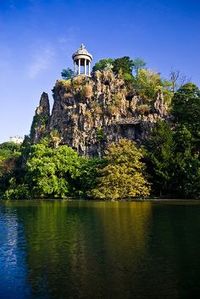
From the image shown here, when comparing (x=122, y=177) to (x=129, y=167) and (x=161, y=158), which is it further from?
(x=161, y=158)

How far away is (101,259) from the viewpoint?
1812cm

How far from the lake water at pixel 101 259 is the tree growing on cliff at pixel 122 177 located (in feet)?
87.9

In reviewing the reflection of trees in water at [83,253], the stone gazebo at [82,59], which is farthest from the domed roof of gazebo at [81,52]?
the reflection of trees in water at [83,253]

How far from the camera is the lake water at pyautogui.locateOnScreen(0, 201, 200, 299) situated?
13.7 m

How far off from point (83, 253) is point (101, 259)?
65.0 inches

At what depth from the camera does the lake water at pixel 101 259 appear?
13.7m

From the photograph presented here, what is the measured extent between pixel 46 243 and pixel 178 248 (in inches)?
292

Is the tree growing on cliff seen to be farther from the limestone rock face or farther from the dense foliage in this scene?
the limestone rock face

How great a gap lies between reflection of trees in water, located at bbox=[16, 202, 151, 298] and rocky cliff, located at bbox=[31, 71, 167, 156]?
39.2m

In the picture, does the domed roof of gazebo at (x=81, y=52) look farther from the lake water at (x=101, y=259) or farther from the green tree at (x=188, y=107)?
the lake water at (x=101, y=259)

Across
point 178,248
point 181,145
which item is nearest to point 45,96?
point 181,145

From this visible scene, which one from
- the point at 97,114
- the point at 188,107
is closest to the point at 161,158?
the point at 188,107

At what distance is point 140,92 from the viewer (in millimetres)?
76750

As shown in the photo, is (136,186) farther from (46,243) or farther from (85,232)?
(46,243)
